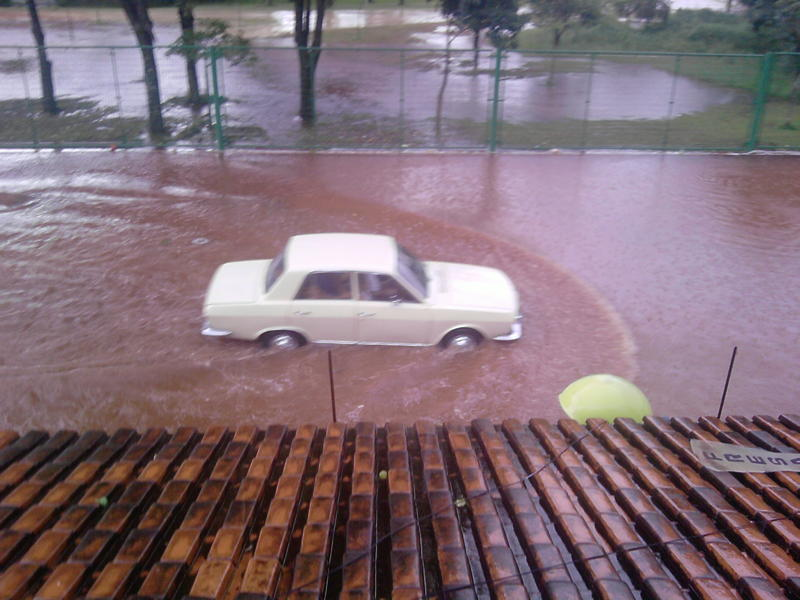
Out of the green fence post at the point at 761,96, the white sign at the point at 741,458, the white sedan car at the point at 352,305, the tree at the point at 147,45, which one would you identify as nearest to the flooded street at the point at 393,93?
the tree at the point at 147,45

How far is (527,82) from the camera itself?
2497 centimetres

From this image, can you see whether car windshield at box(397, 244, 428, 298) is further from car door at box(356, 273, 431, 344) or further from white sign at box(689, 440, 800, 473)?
white sign at box(689, 440, 800, 473)

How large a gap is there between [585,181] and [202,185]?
863 cm

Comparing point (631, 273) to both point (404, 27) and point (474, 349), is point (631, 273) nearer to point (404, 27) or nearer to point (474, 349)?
point (474, 349)

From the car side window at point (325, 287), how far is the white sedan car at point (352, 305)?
0.01 m

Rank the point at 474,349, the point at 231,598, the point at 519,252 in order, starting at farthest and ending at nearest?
the point at 519,252 → the point at 474,349 → the point at 231,598

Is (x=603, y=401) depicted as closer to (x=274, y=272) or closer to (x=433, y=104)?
(x=274, y=272)

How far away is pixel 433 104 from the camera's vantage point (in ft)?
73.7

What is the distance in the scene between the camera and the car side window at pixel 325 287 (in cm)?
814

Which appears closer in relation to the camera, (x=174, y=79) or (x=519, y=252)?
(x=519, y=252)

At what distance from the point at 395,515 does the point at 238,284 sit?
5905mm

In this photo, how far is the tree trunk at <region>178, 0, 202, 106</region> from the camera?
1818cm

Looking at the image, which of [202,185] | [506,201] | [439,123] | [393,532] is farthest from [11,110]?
[393,532]

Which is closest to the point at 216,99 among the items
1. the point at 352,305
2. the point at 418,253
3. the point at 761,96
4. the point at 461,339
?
the point at 418,253
